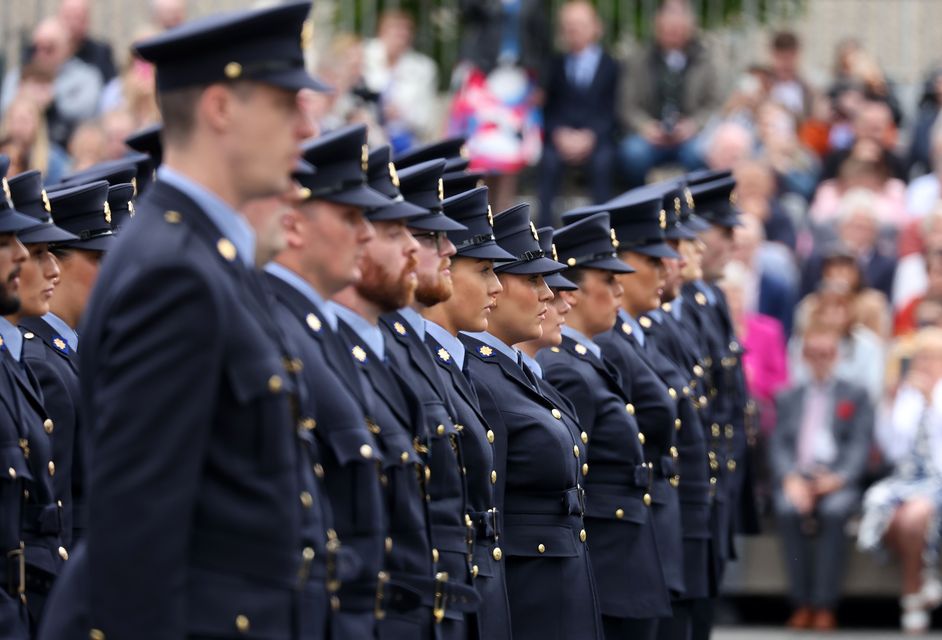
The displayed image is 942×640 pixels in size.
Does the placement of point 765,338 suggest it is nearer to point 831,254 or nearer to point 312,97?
point 831,254

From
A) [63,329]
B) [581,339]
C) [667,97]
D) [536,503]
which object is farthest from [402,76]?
[536,503]

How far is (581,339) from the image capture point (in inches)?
284

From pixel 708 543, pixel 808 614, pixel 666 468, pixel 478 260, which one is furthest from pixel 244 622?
pixel 808 614

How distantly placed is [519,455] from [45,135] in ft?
23.4

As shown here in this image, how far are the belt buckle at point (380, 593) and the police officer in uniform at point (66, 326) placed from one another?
132cm

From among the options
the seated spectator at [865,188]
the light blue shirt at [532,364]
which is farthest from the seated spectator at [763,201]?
the light blue shirt at [532,364]

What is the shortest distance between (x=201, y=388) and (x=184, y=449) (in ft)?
0.34

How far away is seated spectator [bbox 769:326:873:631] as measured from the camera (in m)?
10.8

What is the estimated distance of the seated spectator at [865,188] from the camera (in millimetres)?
13109

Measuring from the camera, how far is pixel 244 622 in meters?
3.42

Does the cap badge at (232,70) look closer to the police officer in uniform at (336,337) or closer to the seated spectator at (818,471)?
the police officer in uniform at (336,337)

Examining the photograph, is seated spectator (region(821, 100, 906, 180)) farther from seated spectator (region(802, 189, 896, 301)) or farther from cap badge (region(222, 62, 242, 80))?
cap badge (region(222, 62, 242, 80))

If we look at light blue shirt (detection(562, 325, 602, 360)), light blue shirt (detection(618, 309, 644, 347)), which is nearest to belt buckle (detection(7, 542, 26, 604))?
light blue shirt (detection(562, 325, 602, 360))

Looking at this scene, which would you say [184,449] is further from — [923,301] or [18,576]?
[923,301]
